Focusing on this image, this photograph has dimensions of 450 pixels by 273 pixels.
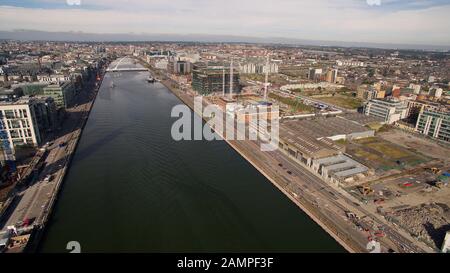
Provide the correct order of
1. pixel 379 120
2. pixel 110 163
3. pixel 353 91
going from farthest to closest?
pixel 353 91 < pixel 379 120 < pixel 110 163

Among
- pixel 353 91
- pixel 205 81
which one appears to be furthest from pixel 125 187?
pixel 353 91

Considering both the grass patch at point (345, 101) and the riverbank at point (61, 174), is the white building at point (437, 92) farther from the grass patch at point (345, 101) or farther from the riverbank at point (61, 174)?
the riverbank at point (61, 174)

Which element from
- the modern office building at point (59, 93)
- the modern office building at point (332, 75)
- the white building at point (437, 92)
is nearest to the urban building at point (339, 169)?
Result: the modern office building at point (59, 93)

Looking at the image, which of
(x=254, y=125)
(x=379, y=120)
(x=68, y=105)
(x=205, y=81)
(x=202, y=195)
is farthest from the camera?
(x=205, y=81)

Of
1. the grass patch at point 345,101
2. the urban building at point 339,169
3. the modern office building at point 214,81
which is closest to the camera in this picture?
the urban building at point 339,169

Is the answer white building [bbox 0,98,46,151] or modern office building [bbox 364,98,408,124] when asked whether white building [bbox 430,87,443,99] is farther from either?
white building [bbox 0,98,46,151]

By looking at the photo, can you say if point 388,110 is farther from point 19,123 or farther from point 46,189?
point 19,123

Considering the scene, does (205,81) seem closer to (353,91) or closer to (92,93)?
(92,93)
